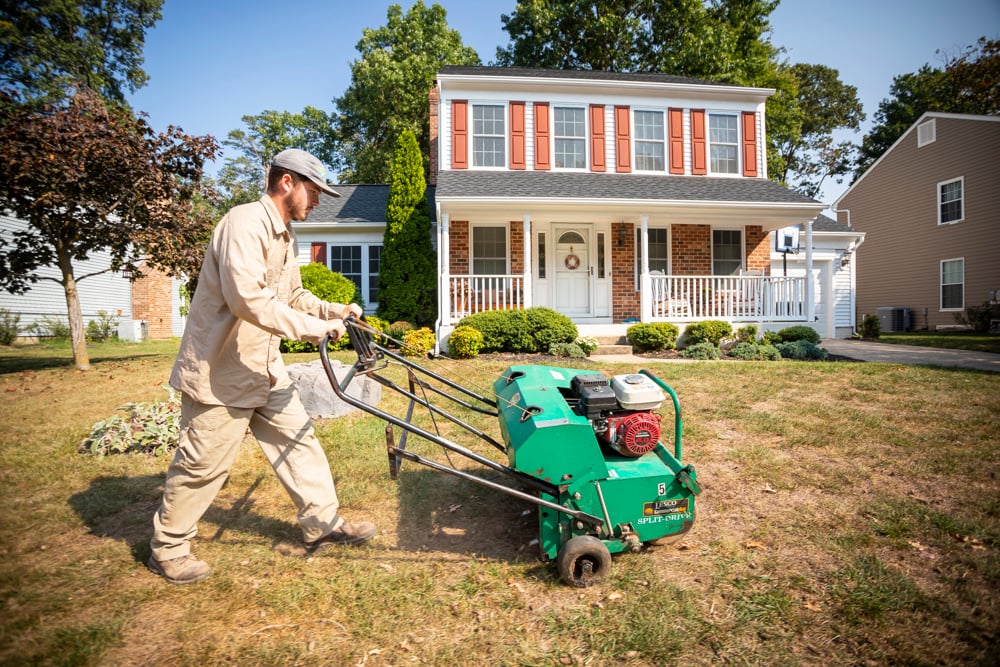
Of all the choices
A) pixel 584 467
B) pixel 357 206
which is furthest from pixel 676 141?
pixel 584 467

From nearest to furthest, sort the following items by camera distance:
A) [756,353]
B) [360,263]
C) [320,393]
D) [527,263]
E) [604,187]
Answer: [320,393] < [756,353] < [527,263] < [604,187] < [360,263]

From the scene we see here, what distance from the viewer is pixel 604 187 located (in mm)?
12586

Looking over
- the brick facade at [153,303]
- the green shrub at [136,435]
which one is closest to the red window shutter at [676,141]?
the green shrub at [136,435]

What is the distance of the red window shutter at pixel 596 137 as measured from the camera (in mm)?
13781

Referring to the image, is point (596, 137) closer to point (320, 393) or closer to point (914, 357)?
point (914, 357)

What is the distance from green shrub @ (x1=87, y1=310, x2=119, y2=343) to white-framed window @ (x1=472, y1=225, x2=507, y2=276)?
46.3ft

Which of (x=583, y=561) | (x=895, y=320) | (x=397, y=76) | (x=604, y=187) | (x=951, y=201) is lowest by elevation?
(x=583, y=561)

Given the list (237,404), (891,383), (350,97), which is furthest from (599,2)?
(237,404)

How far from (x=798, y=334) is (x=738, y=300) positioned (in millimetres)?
1533

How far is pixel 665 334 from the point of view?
11156 mm

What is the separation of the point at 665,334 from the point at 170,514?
1014 centimetres

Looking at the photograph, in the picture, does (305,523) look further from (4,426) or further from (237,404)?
(4,426)

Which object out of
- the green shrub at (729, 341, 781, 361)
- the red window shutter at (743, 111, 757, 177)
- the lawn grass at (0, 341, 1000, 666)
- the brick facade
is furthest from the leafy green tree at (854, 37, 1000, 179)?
the brick facade

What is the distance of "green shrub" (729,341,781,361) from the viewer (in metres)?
10.3
